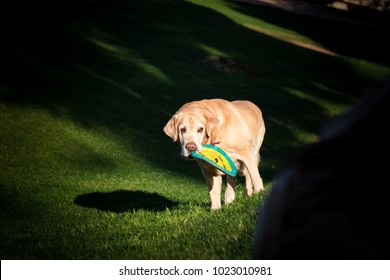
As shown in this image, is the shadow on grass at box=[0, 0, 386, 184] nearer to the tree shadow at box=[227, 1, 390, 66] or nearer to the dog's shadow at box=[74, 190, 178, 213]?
the dog's shadow at box=[74, 190, 178, 213]

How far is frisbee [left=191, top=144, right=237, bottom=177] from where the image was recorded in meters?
7.66

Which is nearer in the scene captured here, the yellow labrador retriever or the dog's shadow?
the yellow labrador retriever

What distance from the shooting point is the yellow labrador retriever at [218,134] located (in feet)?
25.5

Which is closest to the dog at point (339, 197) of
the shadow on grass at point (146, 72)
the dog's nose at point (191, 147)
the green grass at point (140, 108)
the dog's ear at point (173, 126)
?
the green grass at point (140, 108)

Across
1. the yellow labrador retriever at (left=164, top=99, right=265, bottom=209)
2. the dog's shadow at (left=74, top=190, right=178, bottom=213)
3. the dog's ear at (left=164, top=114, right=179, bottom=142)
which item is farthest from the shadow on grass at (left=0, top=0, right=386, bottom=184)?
the dog's ear at (left=164, top=114, right=179, bottom=142)

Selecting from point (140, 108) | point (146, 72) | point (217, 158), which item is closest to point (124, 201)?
point (217, 158)

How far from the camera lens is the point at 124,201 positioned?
10836 millimetres

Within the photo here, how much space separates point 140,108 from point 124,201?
9.35m

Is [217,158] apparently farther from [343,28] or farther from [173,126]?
Answer: [343,28]

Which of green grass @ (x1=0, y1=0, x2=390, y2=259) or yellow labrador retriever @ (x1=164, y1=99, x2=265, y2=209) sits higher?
yellow labrador retriever @ (x1=164, y1=99, x2=265, y2=209)

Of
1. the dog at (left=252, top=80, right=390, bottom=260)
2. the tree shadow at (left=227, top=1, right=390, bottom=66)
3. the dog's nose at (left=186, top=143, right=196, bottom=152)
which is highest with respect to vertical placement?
the dog at (left=252, top=80, right=390, bottom=260)

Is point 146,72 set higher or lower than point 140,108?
lower

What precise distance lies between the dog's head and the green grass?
0.93 meters

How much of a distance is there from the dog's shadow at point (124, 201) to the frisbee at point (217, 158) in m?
2.17
